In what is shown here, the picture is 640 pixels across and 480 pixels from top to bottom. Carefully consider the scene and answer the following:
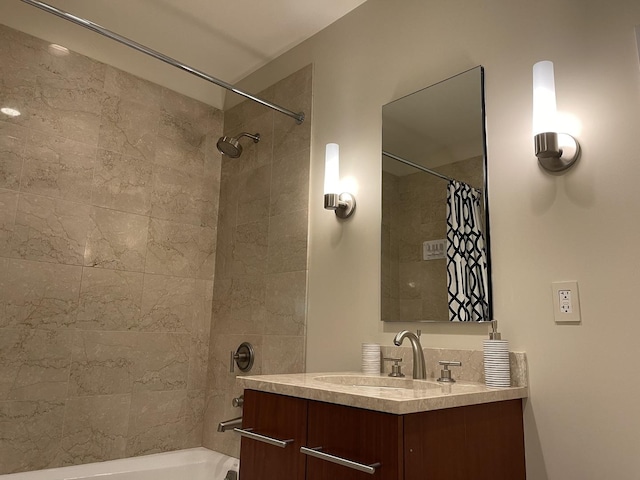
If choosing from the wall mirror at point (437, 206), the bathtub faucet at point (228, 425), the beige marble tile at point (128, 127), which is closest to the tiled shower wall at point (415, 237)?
the wall mirror at point (437, 206)

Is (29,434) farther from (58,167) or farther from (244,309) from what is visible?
(58,167)

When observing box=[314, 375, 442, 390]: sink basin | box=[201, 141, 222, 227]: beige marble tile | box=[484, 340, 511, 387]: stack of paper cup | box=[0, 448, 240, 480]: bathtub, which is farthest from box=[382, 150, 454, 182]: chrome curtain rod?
box=[0, 448, 240, 480]: bathtub

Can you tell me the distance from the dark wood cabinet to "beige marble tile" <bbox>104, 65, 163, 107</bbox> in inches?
78.1

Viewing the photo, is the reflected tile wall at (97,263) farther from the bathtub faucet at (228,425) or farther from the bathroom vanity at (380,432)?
the bathroom vanity at (380,432)

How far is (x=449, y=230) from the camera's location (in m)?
1.81

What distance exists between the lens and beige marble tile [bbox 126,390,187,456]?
258 cm

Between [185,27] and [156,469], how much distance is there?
2299mm

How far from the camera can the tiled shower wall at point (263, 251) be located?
96.8 inches

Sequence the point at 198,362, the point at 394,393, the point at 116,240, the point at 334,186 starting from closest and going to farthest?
1. the point at 394,393
2. the point at 334,186
3. the point at 116,240
4. the point at 198,362

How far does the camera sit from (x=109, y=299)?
8.46 ft

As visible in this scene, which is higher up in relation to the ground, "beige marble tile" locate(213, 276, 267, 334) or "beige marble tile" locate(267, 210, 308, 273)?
"beige marble tile" locate(267, 210, 308, 273)

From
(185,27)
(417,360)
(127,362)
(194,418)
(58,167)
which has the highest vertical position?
(185,27)

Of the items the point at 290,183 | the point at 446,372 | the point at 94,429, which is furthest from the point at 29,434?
the point at 446,372

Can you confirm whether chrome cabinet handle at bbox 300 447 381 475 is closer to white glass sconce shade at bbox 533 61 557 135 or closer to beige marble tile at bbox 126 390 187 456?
white glass sconce shade at bbox 533 61 557 135
